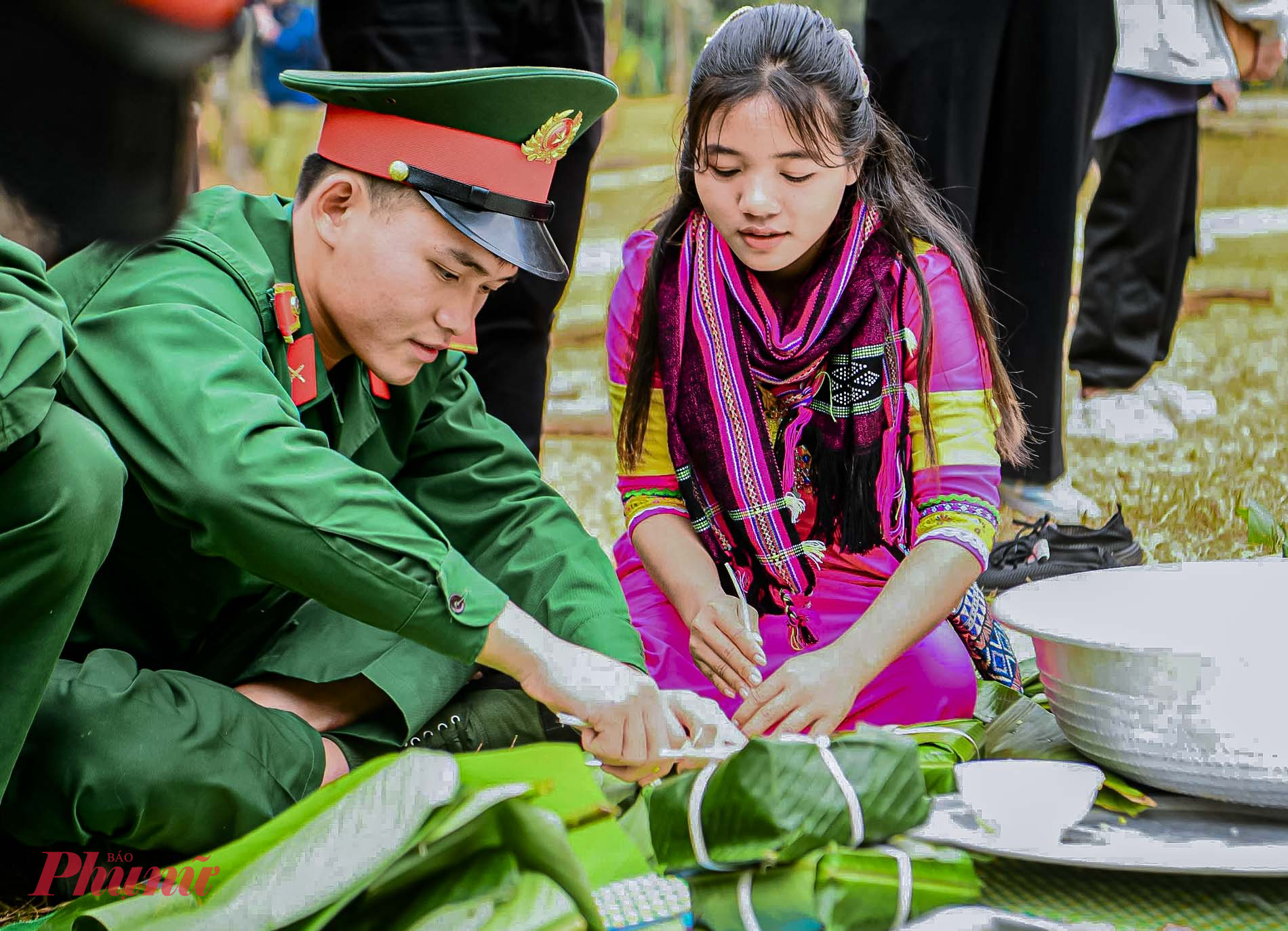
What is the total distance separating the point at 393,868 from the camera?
1.37m

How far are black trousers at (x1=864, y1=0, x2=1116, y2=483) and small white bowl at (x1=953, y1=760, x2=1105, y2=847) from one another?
1538 millimetres

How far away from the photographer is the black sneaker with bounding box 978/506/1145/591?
2822 mm

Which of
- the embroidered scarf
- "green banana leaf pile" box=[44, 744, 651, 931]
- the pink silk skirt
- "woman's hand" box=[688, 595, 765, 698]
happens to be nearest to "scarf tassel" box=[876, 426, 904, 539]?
the embroidered scarf

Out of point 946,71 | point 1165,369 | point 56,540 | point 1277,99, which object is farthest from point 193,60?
point 1277,99

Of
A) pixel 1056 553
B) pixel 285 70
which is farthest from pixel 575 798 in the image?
pixel 285 70

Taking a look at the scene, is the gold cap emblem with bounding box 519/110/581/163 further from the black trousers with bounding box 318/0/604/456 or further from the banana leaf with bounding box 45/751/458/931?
the banana leaf with bounding box 45/751/458/931

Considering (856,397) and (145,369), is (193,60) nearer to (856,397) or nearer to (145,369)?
(145,369)

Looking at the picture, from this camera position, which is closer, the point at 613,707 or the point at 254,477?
the point at 254,477

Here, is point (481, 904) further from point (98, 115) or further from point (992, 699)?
point (992, 699)

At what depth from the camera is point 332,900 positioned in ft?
4.39

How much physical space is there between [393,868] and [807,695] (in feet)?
2.59

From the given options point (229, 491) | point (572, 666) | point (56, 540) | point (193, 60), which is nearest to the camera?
point (193, 60)

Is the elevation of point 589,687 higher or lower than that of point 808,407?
lower

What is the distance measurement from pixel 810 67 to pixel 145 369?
111 cm
